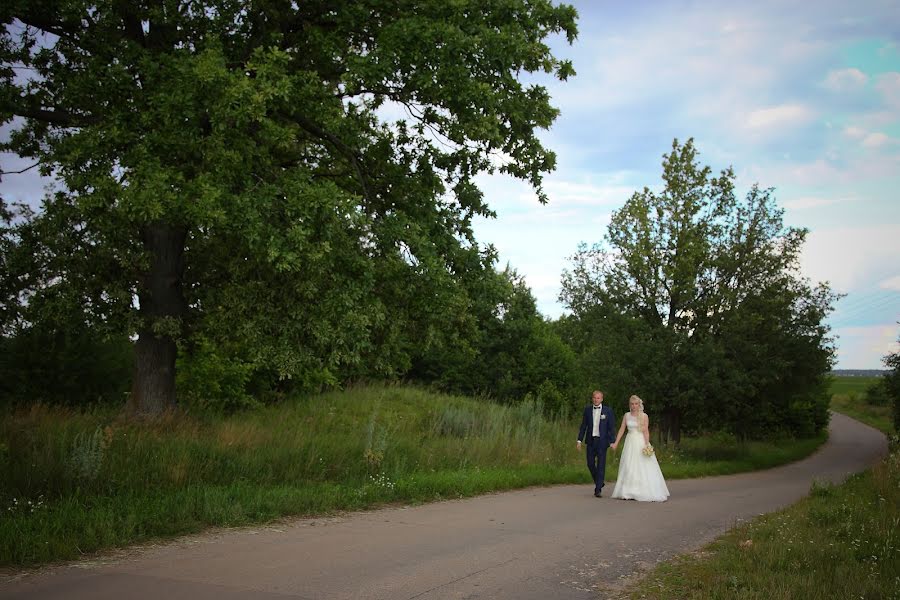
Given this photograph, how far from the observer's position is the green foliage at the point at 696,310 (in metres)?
28.2

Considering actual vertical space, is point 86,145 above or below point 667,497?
above

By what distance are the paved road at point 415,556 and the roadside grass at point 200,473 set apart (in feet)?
1.53

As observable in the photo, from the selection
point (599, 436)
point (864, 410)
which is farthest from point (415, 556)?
point (864, 410)

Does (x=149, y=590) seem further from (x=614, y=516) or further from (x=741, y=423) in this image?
(x=741, y=423)

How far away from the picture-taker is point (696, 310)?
29719 millimetres

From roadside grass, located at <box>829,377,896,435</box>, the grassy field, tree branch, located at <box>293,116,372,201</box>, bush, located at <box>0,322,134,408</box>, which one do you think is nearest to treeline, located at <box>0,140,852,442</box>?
bush, located at <box>0,322,134,408</box>

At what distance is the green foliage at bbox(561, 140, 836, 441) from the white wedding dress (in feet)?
43.9

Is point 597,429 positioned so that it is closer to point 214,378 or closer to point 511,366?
point 214,378

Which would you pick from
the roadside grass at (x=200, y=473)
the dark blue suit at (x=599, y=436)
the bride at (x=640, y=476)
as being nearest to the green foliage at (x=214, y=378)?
the roadside grass at (x=200, y=473)

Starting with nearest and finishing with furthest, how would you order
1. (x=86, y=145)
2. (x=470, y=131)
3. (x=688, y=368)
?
(x=86, y=145) → (x=470, y=131) → (x=688, y=368)

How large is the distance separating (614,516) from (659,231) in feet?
66.8

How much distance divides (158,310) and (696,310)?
20.9 m

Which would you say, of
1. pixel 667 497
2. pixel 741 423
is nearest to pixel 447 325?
pixel 667 497

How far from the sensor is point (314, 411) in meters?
24.9
